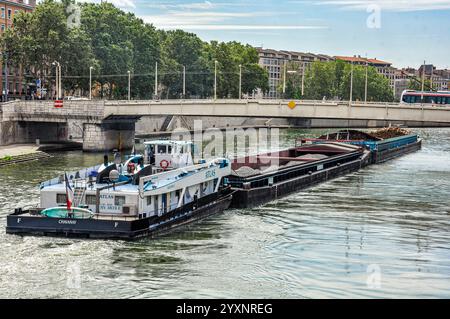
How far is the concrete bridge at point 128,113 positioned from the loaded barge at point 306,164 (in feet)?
10.4

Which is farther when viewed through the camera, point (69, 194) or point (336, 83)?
point (336, 83)

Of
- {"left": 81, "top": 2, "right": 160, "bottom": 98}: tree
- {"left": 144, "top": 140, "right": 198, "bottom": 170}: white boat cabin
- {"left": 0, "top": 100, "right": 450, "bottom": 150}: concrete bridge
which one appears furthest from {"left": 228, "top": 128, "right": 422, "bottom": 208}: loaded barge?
{"left": 81, "top": 2, "right": 160, "bottom": 98}: tree

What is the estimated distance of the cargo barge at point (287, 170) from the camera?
47875 mm

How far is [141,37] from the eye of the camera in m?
122

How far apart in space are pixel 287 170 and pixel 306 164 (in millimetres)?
5034

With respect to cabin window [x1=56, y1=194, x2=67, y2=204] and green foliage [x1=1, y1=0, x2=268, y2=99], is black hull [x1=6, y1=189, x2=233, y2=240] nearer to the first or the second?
cabin window [x1=56, y1=194, x2=67, y2=204]

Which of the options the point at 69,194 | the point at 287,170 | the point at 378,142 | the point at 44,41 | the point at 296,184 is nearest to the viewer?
the point at 69,194

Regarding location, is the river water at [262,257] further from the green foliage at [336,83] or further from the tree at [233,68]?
the green foliage at [336,83]

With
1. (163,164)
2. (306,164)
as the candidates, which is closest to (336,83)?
(306,164)

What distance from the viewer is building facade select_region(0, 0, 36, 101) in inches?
4577

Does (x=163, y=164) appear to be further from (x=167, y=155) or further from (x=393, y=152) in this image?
(x=393, y=152)

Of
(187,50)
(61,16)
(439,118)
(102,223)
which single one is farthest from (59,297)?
(187,50)

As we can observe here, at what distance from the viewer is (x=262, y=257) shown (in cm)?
3372

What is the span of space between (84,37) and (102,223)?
72.2m
